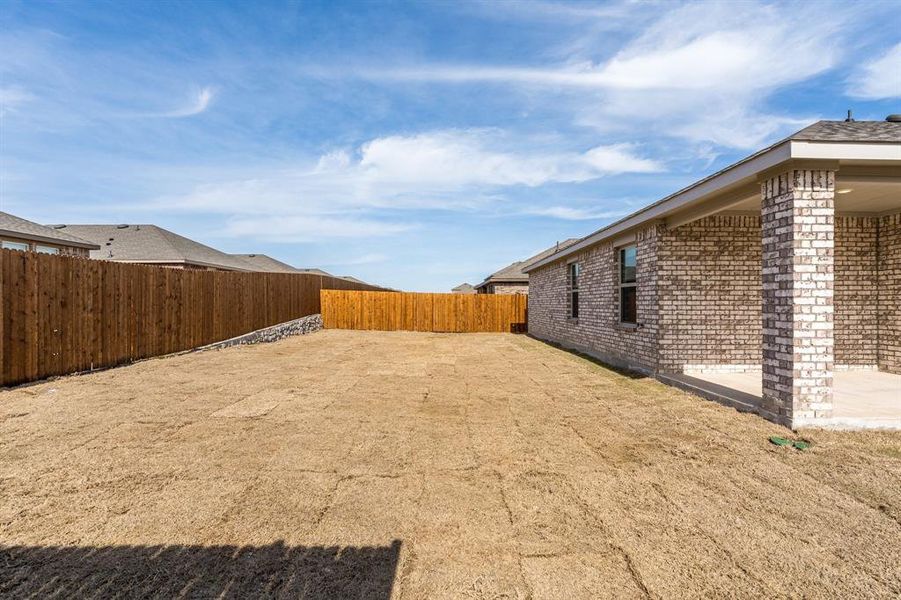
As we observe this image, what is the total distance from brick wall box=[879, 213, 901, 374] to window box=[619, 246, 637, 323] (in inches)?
166

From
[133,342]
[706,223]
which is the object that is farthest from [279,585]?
[133,342]

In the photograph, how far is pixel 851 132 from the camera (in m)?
5.08

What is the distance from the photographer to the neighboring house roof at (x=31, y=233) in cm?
1271

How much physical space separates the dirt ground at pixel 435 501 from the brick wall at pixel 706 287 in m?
2.05

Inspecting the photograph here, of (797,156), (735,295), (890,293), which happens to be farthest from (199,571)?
(890,293)

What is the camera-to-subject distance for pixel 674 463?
3916 mm

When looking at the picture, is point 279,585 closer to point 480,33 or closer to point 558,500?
point 558,500

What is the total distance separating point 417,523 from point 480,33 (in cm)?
1159

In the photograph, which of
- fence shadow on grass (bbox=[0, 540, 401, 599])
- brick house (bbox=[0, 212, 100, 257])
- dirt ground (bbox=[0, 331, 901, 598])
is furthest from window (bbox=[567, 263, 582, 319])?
brick house (bbox=[0, 212, 100, 257])

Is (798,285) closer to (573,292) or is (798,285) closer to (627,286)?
(627,286)

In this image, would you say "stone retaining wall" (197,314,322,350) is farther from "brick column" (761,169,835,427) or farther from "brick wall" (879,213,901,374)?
"brick wall" (879,213,901,374)

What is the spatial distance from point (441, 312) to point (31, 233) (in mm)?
15677

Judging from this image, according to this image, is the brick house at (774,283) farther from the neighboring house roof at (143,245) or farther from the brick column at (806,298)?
the neighboring house roof at (143,245)

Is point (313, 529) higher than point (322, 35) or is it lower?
lower
